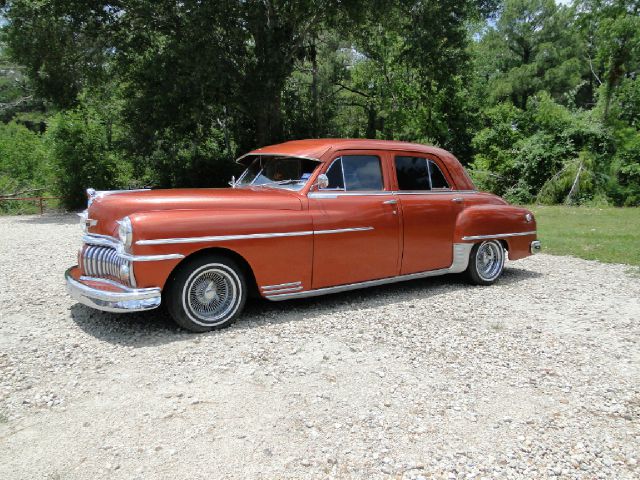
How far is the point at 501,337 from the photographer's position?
4.65m

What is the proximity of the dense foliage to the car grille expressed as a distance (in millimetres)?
11391

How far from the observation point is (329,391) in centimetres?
356

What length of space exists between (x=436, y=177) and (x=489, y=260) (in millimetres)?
1440

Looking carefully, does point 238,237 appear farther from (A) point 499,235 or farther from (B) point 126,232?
(A) point 499,235

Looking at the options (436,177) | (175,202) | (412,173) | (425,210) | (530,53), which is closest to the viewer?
(175,202)

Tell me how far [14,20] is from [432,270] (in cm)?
1654

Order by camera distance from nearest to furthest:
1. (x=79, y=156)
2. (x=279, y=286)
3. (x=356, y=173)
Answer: (x=279, y=286)
(x=356, y=173)
(x=79, y=156)

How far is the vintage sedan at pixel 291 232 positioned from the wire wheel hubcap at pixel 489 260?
0.7 inches

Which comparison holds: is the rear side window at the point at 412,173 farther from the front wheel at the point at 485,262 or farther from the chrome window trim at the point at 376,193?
the front wheel at the point at 485,262

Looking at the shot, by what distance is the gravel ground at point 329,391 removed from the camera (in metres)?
2.76

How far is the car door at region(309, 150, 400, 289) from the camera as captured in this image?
17.1ft

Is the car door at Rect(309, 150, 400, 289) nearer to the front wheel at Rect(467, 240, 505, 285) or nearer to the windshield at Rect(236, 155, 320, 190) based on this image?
the windshield at Rect(236, 155, 320, 190)

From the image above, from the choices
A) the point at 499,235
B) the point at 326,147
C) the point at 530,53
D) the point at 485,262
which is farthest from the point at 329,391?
the point at 530,53

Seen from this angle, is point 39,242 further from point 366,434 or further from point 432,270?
point 366,434
